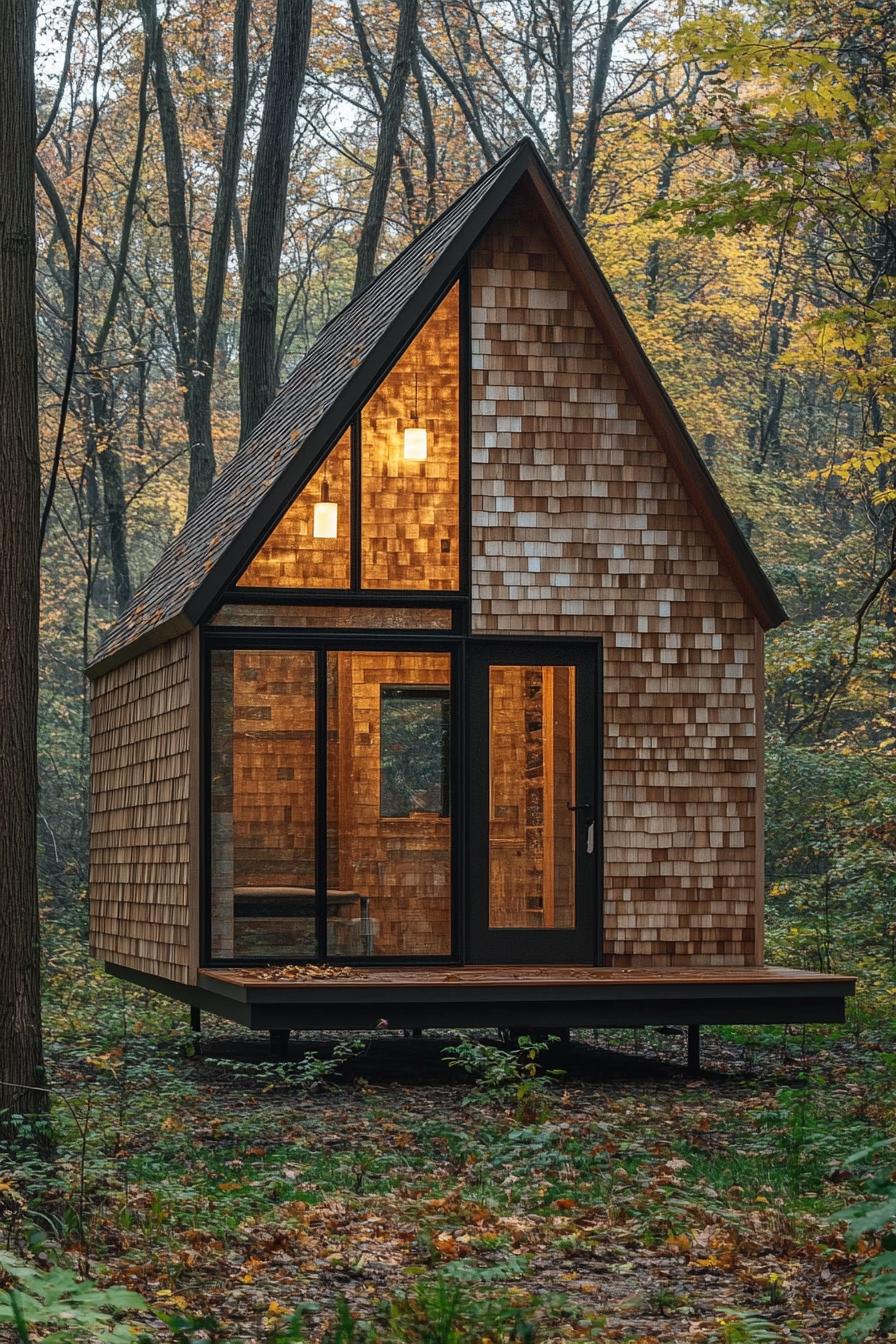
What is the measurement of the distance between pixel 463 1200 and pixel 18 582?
10.9 ft

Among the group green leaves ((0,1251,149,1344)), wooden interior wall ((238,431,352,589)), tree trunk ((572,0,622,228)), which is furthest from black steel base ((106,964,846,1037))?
tree trunk ((572,0,622,228))

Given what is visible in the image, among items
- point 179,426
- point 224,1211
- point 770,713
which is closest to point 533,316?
point 224,1211

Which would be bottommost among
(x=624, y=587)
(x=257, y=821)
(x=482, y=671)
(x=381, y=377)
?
(x=257, y=821)

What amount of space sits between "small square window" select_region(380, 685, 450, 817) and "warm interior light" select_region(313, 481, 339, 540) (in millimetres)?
1115

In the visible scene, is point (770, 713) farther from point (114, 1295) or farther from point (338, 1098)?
point (114, 1295)

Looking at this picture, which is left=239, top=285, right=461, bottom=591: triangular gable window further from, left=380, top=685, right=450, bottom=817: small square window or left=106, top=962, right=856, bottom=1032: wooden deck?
left=106, top=962, right=856, bottom=1032: wooden deck

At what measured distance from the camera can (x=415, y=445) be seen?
11.6 metres

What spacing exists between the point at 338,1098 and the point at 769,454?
71.8 ft

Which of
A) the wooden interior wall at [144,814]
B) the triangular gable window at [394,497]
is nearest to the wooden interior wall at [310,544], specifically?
the triangular gable window at [394,497]

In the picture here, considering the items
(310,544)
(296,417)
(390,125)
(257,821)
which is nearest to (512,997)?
(257,821)

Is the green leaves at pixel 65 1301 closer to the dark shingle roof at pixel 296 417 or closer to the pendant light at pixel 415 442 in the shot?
the dark shingle roof at pixel 296 417

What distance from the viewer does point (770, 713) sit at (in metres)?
25.6

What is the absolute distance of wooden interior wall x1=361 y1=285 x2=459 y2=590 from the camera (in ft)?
37.7

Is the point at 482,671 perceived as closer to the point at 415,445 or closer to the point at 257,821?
the point at 415,445
